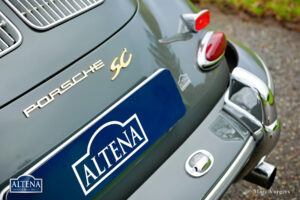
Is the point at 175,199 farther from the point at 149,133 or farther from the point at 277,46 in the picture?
the point at 277,46

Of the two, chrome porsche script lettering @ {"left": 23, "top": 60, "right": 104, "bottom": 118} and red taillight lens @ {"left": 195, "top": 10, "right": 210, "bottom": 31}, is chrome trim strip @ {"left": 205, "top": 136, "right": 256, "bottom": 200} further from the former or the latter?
chrome porsche script lettering @ {"left": 23, "top": 60, "right": 104, "bottom": 118}

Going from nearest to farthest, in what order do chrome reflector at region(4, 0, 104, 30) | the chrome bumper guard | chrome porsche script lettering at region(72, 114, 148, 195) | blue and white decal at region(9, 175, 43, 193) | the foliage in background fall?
blue and white decal at region(9, 175, 43, 193), chrome porsche script lettering at region(72, 114, 148, 195), chrome reflector at region(4, 0, 104, 30), the chrome bumper guard, the foliage in background

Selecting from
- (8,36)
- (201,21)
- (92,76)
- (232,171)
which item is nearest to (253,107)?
(232,171)

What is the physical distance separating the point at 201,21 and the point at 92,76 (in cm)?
73

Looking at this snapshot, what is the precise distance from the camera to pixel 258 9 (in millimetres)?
4465

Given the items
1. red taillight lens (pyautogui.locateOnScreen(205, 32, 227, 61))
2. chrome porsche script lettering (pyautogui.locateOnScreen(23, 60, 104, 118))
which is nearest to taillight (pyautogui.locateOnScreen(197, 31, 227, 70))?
red taillight lens (pyautogui.locateOnScreen(205, 32, 227, 61))

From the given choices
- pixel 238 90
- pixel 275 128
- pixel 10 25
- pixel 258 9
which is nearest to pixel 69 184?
pixel 10 25

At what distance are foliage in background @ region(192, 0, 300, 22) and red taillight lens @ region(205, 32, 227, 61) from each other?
2636 mm

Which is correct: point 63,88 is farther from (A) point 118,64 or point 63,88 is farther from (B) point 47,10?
(B) point 47,10

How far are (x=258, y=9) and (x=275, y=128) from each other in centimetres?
286

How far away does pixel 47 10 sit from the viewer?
1.63m

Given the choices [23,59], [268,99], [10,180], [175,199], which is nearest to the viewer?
[10,180]

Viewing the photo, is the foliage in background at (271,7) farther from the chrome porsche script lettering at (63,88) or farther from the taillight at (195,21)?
the chrome porsche script lettering at (63,88)

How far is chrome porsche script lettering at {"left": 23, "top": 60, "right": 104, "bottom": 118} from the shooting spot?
1.41 m
